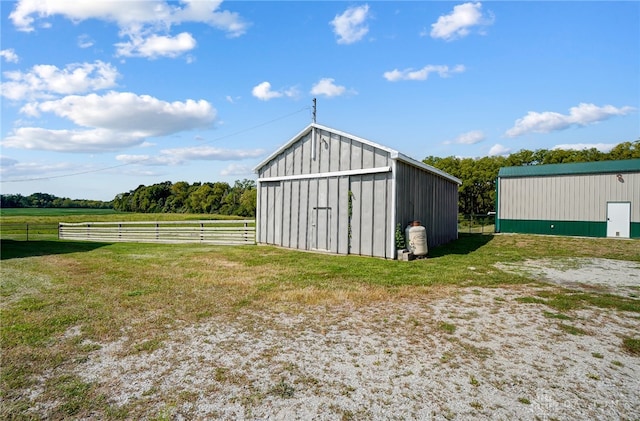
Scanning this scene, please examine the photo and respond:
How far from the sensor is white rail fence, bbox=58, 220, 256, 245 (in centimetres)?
1622

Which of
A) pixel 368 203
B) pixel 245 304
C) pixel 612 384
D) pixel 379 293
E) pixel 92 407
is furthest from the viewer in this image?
pixel 368 203

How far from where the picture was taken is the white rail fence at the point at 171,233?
639 inches

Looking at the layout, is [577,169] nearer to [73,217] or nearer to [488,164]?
[488,164]

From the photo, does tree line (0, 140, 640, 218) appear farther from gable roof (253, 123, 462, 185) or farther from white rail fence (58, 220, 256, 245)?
white rail fence (58, 220, 256, 245)

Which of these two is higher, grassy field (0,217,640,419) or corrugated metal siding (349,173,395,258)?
corrugated metal siding (349,173,395,258)

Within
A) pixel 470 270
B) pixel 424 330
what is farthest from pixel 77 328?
pixel 470 270

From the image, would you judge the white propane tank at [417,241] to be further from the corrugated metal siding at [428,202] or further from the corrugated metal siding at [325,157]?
the corrugated metal siding at [325,157]

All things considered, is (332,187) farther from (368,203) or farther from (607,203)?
(607,203)

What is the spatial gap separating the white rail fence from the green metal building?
1519cm

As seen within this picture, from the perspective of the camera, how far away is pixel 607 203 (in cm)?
1762

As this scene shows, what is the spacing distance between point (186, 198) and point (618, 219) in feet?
224

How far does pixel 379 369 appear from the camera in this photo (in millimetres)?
3533

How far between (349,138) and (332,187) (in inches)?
70.9

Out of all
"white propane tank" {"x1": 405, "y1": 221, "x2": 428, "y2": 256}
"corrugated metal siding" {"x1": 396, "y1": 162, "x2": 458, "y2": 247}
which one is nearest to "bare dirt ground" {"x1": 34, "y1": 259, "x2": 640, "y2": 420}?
"white propane tank" {"x1": 405, "y1": 221, "x2": 428, "y2": 256}
